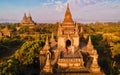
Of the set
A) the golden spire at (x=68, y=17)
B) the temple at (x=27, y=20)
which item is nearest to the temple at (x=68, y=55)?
the golden spire at (x=68, y=17)

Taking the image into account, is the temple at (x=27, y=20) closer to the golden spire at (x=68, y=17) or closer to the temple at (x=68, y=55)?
the golden spire at (x=68, y=17)

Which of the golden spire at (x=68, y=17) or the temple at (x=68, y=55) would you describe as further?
the golden spire at (x=68, y=17)

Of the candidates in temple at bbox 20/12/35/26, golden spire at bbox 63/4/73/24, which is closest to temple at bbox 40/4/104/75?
golden spire at bbox 63/4/73/24

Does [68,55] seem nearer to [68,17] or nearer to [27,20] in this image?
[68,17]

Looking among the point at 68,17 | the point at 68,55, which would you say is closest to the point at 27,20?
the point at 68,17

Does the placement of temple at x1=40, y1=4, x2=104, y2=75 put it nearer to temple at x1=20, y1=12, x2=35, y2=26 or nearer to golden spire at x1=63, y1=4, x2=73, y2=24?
golden spire at x1=63, y1=4, x2=73, y2=24

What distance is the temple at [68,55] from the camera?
2527cm

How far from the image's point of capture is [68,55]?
28.5 m

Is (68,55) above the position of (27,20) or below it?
above

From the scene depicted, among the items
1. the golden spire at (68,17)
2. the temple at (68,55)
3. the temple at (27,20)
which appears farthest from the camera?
the temple at (27,20)

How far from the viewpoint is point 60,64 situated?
2633 cm

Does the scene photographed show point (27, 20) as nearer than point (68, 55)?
No

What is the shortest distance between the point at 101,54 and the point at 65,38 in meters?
15.6

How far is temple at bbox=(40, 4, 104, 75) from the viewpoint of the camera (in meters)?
25.3
